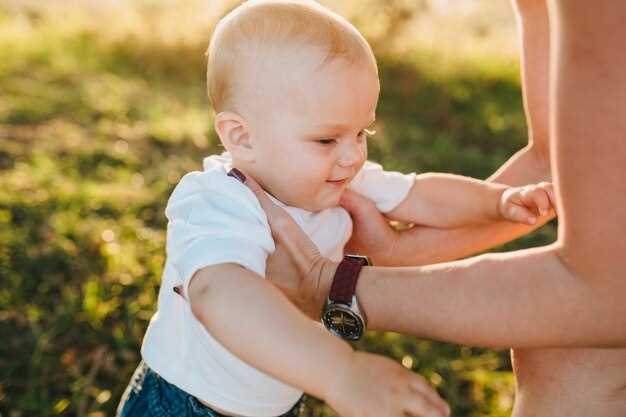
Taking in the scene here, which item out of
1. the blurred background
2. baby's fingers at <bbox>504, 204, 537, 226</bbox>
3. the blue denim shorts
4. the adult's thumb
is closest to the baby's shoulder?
the adult's thumb

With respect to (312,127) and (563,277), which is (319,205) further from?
(563,277)

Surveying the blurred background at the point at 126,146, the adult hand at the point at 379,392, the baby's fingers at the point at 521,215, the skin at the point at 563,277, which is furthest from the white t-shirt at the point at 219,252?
the blurred background at the point at 126,146

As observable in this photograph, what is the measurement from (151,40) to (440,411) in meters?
7.25

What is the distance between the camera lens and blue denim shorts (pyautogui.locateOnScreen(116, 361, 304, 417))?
182 centimetres

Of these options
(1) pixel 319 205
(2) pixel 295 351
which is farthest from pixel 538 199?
(2) pixel 295 351

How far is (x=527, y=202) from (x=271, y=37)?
808 mm

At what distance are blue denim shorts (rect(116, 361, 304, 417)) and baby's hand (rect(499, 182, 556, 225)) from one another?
0.93m

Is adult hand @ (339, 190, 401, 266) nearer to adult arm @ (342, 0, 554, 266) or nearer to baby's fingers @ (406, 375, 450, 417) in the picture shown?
adult arm @ (342, 0, 554, 266)

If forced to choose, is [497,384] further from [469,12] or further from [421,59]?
[469,12]

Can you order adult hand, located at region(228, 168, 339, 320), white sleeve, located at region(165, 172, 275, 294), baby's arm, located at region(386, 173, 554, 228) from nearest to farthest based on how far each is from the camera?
white sleeve, located at region(165, 172, 275, 294) < adult hand, located at region(228, 168, 339, 320) < baby's arm, located at region(386, 173, 554, 228)

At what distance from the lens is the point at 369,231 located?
78.8 inches

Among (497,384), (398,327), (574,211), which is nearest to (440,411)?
(398,327)

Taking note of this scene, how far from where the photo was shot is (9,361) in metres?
2.72

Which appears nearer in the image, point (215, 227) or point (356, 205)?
point (215, 227)
